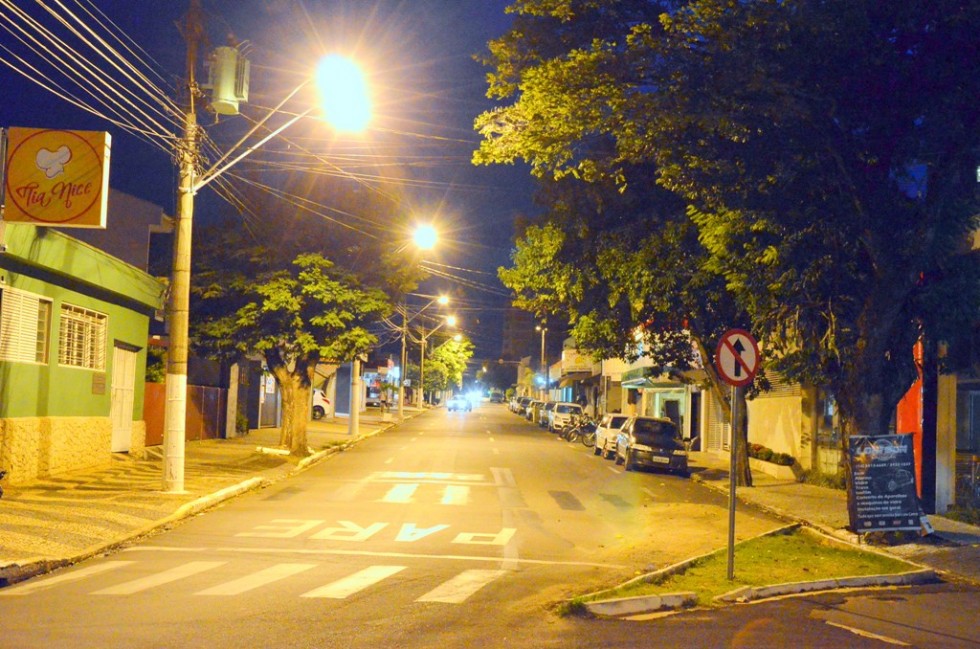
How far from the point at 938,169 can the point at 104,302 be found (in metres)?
17.6

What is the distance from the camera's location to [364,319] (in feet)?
93.6

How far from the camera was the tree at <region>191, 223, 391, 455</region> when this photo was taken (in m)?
26.9

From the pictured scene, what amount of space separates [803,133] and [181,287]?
11.0 m

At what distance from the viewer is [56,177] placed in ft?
52.2

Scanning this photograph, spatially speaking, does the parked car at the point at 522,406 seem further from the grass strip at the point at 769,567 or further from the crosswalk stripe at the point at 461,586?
the crosswalk stripe at the point at 461,586

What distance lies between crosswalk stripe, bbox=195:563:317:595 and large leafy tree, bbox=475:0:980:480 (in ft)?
22.2

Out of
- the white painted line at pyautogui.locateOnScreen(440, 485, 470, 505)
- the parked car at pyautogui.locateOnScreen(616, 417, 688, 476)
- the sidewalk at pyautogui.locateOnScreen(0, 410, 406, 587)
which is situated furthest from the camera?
the parked car at pyautogui.locateOnScreen(616, 417, 688, 476)

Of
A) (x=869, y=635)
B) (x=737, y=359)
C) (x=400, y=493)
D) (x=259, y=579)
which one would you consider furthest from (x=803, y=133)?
(x=400, y=493)

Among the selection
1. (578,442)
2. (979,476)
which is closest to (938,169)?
(979,476)

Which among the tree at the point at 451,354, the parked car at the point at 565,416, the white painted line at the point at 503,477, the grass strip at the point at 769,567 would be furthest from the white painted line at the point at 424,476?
the tree at the point at 451,354

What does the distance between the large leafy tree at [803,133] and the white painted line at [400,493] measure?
713 centimetres

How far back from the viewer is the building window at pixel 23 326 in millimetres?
17828

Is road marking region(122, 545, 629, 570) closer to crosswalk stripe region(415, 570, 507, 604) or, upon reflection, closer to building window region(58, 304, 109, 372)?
crosswalk stripe region(415, 570, 507, 604)

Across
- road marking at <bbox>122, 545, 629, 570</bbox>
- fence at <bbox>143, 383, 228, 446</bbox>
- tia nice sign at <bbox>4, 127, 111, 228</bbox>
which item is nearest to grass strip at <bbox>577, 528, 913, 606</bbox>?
road marking at <bbox>122, 545, 629, 570</bbox>
